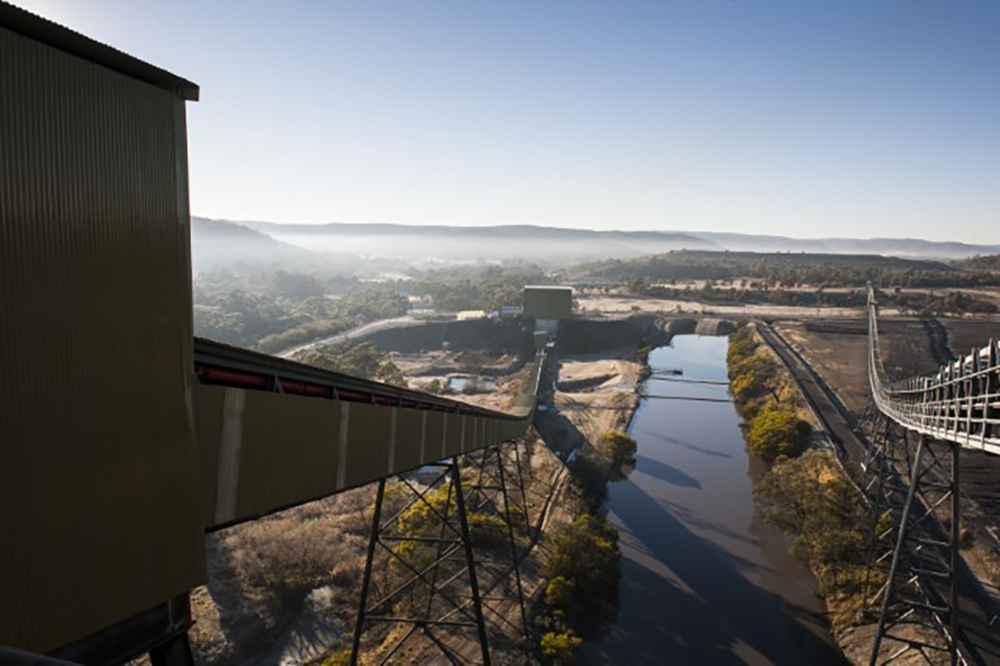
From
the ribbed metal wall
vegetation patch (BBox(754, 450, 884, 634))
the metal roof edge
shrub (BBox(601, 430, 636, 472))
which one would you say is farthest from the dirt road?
the metal roof edge

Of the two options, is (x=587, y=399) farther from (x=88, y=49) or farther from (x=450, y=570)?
(x=88, y=49)

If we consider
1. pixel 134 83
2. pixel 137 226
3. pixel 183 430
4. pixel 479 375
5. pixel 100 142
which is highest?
pixel 134 83

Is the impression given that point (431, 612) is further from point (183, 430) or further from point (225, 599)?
point (183, 430)

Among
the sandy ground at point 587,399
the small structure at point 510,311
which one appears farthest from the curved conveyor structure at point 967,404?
the small structure at point 510,311

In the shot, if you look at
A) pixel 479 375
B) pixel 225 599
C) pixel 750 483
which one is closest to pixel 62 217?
pixel 225 599

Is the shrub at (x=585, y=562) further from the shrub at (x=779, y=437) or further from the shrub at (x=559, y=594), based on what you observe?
the shrub at (x=779, y=437)

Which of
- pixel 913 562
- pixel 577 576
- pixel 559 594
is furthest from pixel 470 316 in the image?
pixel 913 562

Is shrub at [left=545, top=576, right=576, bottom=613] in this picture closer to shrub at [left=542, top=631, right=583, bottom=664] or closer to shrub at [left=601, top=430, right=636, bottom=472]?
shrub at [left=542, top=631, right=583, bottom=664]
